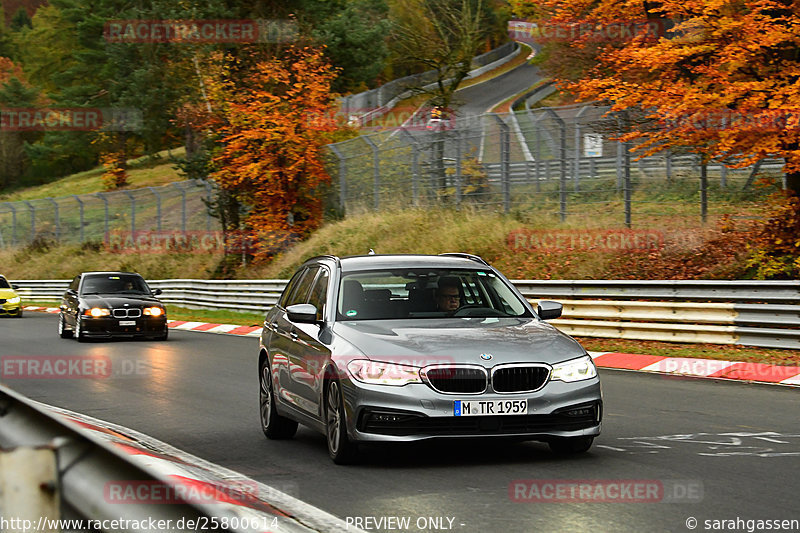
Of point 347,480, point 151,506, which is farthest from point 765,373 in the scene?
point 151,506

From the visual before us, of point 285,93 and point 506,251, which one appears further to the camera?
point 285,93

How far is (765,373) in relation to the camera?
1595cm

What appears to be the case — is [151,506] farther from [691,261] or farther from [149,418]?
[691,261]

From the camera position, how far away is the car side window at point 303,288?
11039mm

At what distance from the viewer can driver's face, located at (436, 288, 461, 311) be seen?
10094mm

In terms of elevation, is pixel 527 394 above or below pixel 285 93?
below

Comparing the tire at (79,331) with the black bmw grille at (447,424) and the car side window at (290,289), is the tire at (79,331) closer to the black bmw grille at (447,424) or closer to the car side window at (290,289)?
the car side window at (290,289)

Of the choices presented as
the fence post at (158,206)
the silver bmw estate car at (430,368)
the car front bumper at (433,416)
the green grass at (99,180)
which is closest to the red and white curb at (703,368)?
the silver bmw estate car at (430,368)

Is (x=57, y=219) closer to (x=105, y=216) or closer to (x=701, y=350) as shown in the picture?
(x=105, y=216)

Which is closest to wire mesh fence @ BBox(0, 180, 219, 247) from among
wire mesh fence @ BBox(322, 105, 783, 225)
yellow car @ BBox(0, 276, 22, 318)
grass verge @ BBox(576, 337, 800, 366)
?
yellow car @ BBox(0, 276, 22, 318)

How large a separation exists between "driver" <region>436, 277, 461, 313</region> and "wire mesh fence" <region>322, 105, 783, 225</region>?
41.7 feet

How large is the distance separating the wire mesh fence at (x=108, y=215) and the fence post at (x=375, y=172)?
31.8ft

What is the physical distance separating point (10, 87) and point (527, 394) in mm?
98589

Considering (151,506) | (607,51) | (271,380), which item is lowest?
(271,380)
